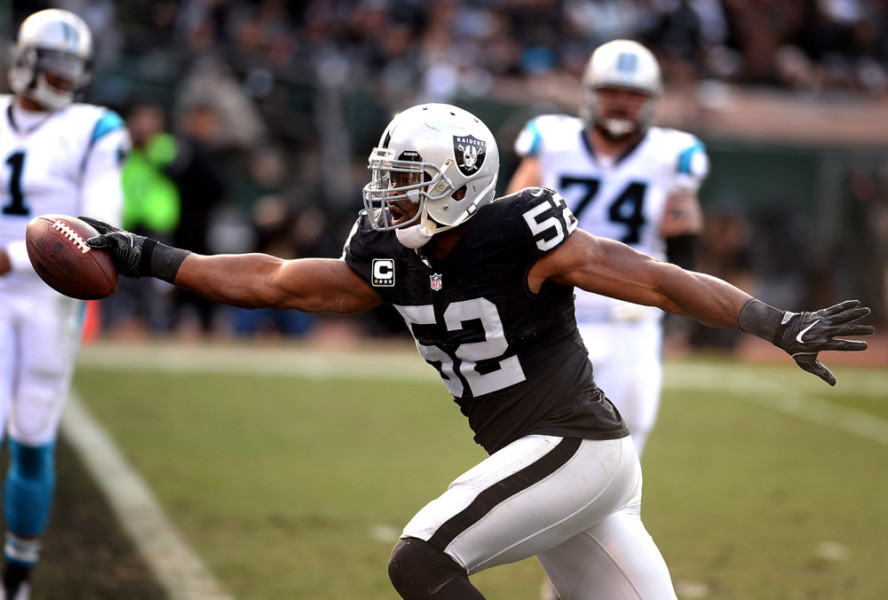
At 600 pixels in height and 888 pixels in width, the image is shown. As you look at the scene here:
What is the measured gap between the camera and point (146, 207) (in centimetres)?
1161

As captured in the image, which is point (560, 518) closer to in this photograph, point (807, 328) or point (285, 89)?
point (807, 328)

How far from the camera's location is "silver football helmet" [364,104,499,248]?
3266 mm

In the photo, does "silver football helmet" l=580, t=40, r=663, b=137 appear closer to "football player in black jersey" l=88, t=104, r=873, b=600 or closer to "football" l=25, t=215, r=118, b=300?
"football player in black jersey" l=88, t=104, r=873, b=600

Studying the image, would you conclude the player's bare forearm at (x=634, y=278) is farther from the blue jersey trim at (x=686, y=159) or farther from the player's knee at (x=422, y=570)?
the blue jersey trim at (x=686, y=159)

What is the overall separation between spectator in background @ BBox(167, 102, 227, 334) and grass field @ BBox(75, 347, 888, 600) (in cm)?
122

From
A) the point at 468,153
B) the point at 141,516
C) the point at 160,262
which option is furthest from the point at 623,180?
the point at 141,516

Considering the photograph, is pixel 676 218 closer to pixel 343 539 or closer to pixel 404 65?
pixel 343 539

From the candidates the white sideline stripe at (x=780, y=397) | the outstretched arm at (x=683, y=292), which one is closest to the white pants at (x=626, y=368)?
the outstretched arm at (x=683, y=292)

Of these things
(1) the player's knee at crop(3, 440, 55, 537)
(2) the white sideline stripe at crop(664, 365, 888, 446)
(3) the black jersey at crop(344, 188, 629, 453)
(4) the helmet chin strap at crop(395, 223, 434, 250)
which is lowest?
(2) the white sideline stripe at crop(664, 365, 888, 446)

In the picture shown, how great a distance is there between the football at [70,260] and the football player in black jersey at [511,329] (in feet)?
→ 0.20

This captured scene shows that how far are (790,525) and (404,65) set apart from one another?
9073 millimetres

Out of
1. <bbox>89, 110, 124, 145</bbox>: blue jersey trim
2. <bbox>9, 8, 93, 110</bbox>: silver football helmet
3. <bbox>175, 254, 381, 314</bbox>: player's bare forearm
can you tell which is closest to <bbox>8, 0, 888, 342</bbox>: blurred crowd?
<bbox>9, 8, 93, 110</bbox>: silver football helmet

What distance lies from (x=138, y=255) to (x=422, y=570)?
125 centimetres

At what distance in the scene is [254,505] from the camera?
619 cm
